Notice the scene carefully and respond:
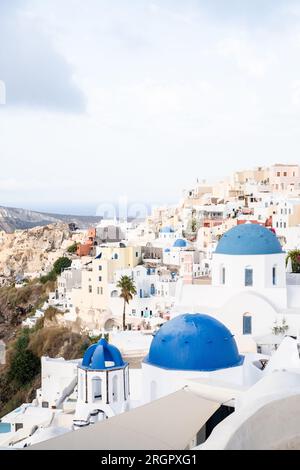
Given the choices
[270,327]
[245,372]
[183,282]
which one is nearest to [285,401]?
[245,372]

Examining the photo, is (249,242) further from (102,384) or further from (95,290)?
(95,290)

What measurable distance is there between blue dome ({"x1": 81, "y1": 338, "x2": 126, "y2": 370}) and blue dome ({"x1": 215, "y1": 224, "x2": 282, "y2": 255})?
4910 millimetres

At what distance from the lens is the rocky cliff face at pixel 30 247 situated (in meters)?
42.3

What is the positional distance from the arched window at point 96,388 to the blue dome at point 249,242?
17.3ft

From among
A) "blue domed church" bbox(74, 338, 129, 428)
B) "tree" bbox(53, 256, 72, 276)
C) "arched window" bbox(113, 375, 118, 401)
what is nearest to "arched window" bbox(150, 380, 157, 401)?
"blue domed church" bbox(74, 338, 129, 428)

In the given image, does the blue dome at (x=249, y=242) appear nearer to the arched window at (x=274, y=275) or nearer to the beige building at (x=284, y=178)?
the arched window at (x=274, y=275)

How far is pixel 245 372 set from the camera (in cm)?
865

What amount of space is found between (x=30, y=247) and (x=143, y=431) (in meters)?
41.2

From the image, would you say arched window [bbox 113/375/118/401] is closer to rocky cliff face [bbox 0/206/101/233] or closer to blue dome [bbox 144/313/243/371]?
blue dome [bbox 144/313/243/371]
